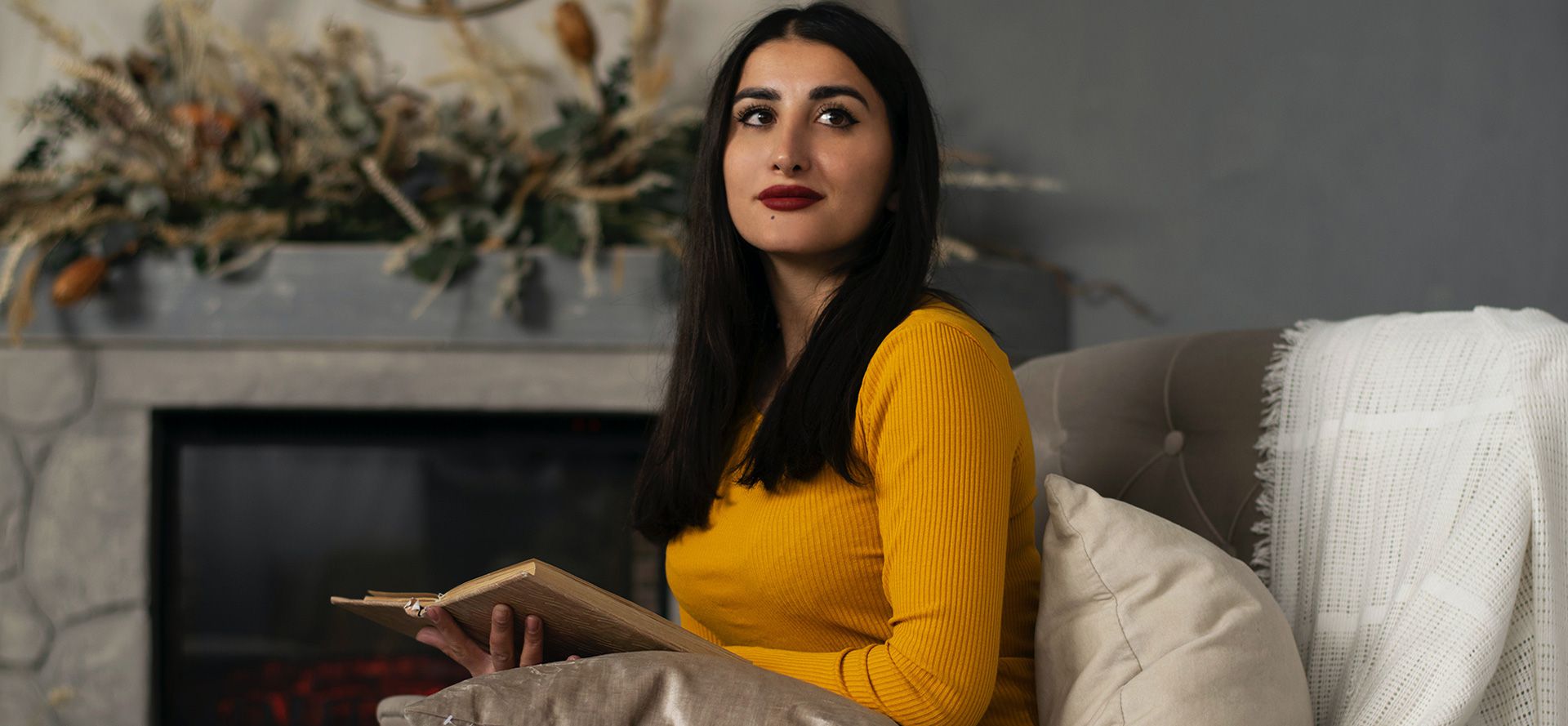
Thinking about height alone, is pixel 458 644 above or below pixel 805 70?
below

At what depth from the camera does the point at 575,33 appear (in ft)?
6.88

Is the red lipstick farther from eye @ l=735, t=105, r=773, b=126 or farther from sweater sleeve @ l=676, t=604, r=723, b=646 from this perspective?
sweater sleeve @ l=676, t=604, r=723, b=646

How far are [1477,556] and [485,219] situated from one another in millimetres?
1543

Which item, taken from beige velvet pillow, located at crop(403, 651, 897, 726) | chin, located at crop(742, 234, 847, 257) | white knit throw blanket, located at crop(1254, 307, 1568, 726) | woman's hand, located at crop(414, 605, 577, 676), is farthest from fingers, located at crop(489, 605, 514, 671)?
white knit throw blanket, located at crop(1254, 307, 1568, 726)

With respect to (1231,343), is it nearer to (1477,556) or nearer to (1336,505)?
(1336,505)

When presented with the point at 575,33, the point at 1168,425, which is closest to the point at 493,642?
the point at 1168,425

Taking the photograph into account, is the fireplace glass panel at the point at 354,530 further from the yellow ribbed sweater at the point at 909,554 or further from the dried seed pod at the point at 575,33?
the yellow ribbed sweater at the point at 909,554

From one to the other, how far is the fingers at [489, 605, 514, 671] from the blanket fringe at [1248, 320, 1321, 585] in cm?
68

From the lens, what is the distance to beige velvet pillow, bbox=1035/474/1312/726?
843 millimetres

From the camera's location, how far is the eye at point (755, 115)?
1.11 metres

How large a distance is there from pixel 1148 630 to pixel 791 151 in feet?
1.58

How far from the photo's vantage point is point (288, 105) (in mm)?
2070

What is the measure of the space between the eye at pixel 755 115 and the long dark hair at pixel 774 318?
0.03m

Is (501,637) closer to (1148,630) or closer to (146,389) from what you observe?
(1148,630)
